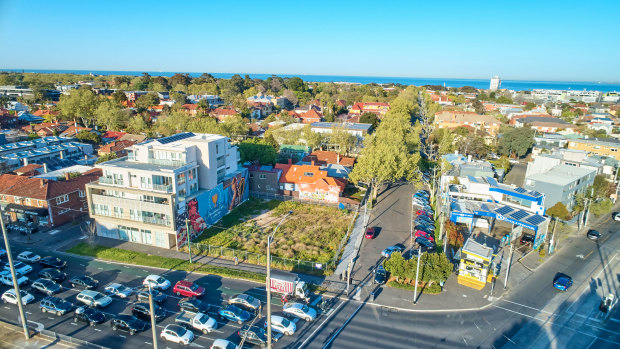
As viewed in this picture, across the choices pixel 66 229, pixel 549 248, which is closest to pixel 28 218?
pixel 66 229

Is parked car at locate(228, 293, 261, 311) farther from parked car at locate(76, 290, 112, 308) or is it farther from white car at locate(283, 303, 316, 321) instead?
parked car at locate(76, 290, 112, 308)

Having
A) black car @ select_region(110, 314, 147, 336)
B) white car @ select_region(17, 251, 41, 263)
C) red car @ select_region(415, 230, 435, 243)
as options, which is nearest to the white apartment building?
white car @ select_region(17, 251, 41, 263)

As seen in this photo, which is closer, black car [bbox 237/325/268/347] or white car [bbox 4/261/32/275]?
black car [bbox 237/325/268/347]

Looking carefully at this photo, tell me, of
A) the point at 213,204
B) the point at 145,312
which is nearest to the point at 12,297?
the point at 145,312

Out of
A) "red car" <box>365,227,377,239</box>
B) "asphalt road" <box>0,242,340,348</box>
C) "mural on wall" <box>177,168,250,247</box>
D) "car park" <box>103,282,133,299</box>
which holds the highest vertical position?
"mural on wall" <box>177,168,250,247</box>

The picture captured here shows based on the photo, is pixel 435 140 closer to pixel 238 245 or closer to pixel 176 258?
pixel 238 245
